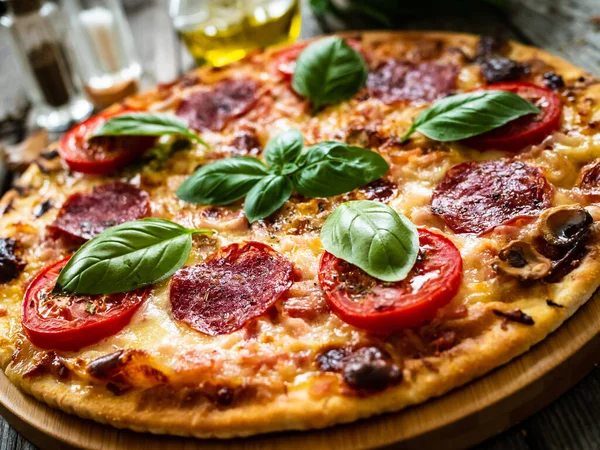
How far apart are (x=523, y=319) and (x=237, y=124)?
216cm

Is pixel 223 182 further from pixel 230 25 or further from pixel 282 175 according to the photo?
pixel 230 25

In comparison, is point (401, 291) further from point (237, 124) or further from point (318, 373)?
point (237, 124)

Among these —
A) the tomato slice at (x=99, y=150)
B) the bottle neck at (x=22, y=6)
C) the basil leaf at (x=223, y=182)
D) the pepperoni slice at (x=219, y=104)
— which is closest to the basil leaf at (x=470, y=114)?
the basil leaf at (x=223, y=182)

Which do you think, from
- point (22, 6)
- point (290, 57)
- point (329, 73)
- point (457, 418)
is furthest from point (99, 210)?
point (457, 418)

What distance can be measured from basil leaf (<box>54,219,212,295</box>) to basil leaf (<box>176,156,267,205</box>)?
0.33 meters

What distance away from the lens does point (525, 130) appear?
3.46 meters

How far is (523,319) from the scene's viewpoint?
8.68ft

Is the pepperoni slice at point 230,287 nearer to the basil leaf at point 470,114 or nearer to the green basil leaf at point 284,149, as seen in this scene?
the green basil leaf at point 284,149

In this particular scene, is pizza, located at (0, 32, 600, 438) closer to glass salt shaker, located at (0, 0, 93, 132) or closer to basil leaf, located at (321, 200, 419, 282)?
basil leaf, located at (321, 200, 419, 282)

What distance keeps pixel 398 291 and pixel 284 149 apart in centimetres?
115

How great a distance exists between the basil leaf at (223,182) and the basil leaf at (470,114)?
2.55ft

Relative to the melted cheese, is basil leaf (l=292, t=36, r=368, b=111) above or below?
above

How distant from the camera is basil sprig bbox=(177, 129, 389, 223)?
3.38m

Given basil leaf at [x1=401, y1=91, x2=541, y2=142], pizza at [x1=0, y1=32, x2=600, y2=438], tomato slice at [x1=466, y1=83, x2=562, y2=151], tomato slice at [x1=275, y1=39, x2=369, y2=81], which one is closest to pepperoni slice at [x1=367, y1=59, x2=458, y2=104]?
pizza at [x1=0, y1=32, x2=600, y2=438]
